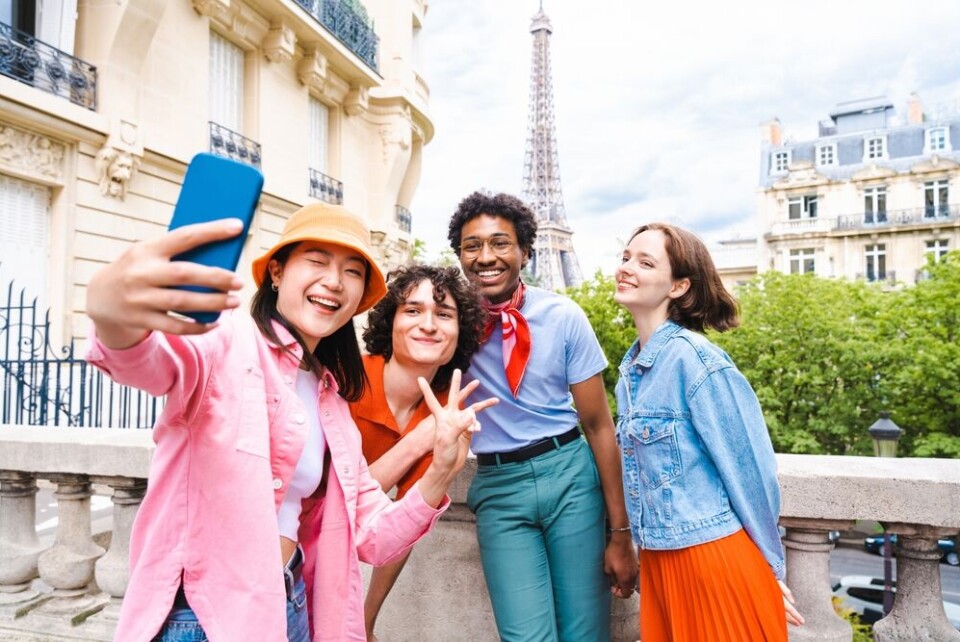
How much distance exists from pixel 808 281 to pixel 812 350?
3520mm

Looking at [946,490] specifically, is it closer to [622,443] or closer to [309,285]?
[622,443]

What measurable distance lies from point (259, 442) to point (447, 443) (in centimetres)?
72

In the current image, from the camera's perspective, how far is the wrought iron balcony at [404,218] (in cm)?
1884

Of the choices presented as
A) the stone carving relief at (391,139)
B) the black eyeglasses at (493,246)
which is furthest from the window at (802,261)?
the black eyeglasses at (493,246)

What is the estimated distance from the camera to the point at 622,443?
2.33 meters

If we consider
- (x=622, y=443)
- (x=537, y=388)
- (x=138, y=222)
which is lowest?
A: (x=622, y=443)

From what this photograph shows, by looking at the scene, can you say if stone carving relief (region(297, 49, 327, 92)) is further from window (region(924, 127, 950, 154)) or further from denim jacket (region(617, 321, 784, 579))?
window (region(924, 127, 950, 154))

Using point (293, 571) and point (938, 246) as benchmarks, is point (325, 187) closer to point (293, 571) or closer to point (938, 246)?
point (293, 571)

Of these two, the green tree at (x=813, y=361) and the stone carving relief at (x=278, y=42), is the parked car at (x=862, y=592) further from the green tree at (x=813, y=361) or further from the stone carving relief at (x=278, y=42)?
the stone carving relief at (x=278, y=42)

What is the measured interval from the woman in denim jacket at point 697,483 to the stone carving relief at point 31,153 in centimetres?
919

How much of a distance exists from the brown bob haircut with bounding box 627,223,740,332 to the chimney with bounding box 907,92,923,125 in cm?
5195

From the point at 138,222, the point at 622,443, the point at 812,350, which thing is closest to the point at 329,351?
the point at 622,443

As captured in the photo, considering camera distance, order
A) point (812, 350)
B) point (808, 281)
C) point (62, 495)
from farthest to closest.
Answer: point (808, 281), point (812, 350), point (62, 495)

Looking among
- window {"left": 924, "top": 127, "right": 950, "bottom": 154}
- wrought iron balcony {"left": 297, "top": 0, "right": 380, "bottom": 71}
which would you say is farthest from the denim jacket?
window {"left": 924, "top": 127, "right": 950, "bottom": 154}
